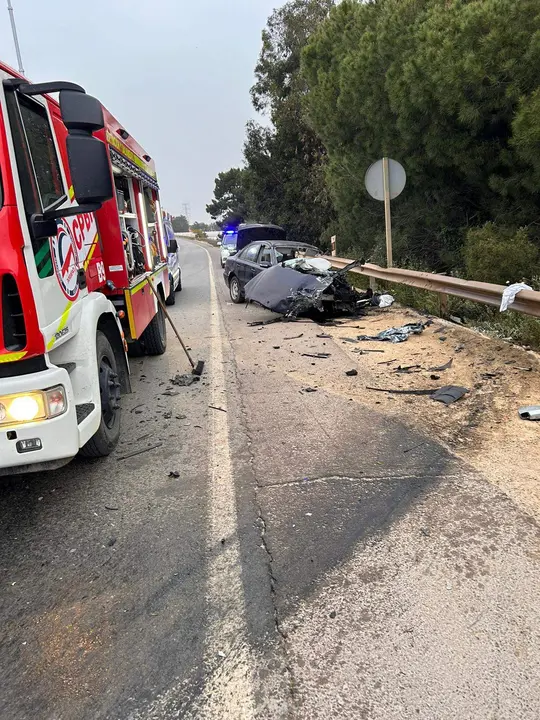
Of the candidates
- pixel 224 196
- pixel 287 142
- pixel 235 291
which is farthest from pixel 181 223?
pixel 235 291

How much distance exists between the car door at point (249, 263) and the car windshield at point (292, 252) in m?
0.54

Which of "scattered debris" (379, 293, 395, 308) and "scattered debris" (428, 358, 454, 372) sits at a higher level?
"scattered debris" (379, 293, 395, 308)

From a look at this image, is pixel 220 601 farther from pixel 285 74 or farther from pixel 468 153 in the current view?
pixel 285 74

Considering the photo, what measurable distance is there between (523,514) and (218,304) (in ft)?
34.0

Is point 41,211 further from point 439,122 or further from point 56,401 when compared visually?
point 439,122

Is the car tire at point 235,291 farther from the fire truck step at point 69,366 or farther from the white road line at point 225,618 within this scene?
the fire truck step at point 69,366

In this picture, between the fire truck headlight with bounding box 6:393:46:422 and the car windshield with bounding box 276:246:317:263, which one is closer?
the fire truck headlight with bounding box 6:393:46:422

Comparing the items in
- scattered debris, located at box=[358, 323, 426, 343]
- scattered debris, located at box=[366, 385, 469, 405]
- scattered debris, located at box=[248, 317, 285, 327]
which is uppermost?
scattered debris, located at box=[248, 317, 285, 327]

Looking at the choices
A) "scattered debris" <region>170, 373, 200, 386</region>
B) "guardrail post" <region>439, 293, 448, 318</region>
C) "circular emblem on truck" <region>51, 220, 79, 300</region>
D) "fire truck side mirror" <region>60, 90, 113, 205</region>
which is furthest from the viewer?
"guardrail post" <region>439, 293, 448, 318</region>

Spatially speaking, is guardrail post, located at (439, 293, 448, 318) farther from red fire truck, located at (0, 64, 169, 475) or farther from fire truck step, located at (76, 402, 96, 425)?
fire truck step, located at (76, 402, 96, 425)

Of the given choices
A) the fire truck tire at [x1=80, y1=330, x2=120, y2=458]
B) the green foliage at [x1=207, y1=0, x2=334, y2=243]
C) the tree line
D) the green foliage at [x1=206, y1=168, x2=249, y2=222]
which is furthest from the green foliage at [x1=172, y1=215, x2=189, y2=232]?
the fire truck tire at [x1=80, y1=330, x2=120, y2=458]

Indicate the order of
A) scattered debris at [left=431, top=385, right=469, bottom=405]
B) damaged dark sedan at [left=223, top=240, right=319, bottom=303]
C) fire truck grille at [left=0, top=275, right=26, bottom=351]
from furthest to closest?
damaged dark sedan at [left=223, top=240, right=319, bottom=303], scattered debris at [left=431, top=385, right=469, bottom=405], fire truck grille at [left=0, top=275, right=26, bottom=351]

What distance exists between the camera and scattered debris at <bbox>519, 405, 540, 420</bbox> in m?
4.40

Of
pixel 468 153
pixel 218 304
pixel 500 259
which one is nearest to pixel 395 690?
pixel 500 259
